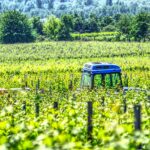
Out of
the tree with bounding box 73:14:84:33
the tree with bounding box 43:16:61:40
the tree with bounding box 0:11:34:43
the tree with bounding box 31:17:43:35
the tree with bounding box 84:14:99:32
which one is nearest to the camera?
the tree with bounding box 0:11:34:43

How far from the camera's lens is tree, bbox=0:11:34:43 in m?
104

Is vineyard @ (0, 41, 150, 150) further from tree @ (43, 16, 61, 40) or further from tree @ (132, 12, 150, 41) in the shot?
tree @ (43, 16, 61, 40)

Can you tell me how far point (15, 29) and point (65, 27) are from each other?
509 inches

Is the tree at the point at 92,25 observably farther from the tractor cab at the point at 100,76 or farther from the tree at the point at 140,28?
the tractor cab at the point at 100,76

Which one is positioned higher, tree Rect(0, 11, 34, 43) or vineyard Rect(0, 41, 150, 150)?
vineyard Rect(0, 41, 150, 150)

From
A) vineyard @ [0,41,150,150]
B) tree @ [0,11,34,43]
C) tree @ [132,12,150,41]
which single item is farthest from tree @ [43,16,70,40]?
vineyard @ [0,41,150,150]

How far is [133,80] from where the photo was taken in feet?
97.5

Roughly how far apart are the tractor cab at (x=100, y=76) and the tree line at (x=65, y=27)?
7601 centimetres

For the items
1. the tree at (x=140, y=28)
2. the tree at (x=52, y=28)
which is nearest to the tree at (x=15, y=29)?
the tree at (x=52, y=28)

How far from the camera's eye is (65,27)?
4535 inches

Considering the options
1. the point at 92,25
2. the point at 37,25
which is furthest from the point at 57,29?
the point at 37,25

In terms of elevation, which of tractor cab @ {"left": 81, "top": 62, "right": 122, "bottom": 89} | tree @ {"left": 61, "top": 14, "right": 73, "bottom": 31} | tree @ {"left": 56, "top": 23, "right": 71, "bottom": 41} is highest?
tractor cab @ {"left": 81, "top": 62, "right": 122, "bottom": 89}

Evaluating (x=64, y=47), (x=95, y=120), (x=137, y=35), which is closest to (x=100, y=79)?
(x=95, y=120)

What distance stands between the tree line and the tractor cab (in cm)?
7601
